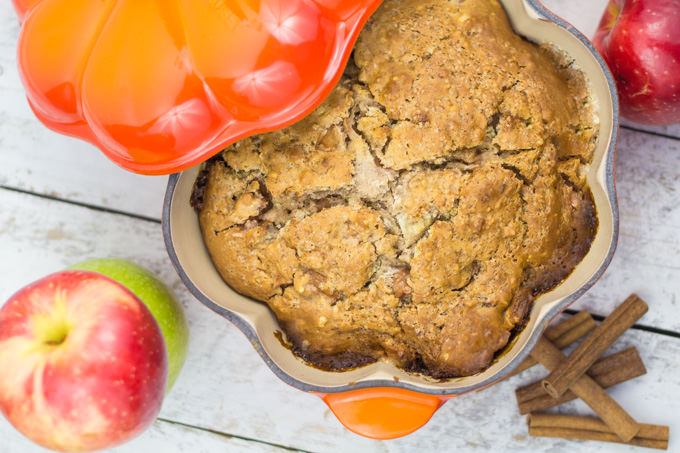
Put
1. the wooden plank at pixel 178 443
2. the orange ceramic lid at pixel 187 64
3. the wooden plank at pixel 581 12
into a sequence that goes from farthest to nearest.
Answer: the wooden plank at pixel 178 443 → the wooden plank at pixel 581 12 → the orange ceramic lid at pixel 187 64

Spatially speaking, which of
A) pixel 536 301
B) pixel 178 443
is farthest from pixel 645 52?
pixel 178 443

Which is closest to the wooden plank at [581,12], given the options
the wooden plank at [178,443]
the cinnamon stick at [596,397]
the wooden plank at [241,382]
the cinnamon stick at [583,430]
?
the wooden plank at [241,382]

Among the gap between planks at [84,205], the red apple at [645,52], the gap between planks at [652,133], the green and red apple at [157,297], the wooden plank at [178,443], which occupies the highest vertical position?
the red apple at [645,52]

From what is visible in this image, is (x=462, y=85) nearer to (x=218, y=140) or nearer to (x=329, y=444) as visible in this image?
(x=218, y=140)

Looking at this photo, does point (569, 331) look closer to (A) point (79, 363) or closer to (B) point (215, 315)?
(B) point (215, 315)

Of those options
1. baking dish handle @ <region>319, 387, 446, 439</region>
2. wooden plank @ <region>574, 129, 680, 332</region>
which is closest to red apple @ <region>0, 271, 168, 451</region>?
baking dish handle @ <region>319, 387, 446, 439</region>

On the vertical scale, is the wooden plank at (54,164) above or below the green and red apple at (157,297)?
above

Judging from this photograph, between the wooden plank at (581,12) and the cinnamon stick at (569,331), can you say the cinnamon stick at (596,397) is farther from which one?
the wooden plank at (581,12)
